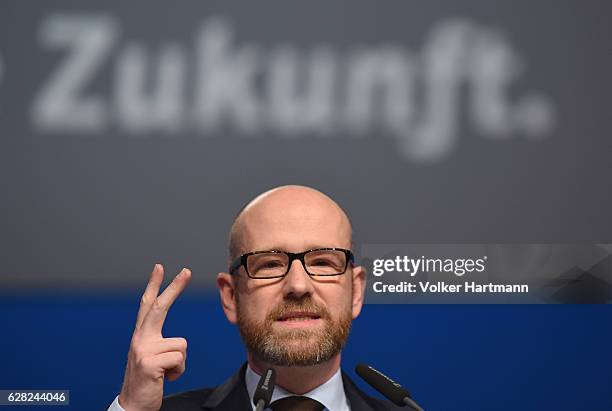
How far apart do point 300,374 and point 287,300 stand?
0.66 feet

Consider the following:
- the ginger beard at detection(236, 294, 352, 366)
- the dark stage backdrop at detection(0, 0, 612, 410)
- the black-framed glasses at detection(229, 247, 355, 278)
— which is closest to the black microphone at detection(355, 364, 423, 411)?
the ginger beard at detection(236, 294, 352, 366)

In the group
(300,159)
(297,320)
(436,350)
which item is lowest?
(436,350)

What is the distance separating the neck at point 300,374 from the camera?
2.15m

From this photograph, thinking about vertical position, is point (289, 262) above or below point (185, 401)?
above

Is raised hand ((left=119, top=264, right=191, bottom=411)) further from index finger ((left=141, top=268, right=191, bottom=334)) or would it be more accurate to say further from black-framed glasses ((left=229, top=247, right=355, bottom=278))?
black-framed glasses ((left=229, top=247, right=355, bottom=278))

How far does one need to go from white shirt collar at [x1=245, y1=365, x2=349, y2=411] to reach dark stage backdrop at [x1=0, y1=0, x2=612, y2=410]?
76 cm

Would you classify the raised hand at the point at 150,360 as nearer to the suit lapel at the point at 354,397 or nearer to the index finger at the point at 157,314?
the index finger at the point at 157,314

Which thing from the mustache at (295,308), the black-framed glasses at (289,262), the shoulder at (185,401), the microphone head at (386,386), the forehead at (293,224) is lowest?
the shoulder at (185,401)

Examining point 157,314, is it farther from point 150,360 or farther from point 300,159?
point 300,159

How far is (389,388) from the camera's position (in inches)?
75.1

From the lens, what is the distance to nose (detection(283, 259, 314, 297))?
206cm

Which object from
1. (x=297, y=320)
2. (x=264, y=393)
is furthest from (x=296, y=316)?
(x=264, y=393)

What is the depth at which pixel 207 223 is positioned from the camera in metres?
3.07

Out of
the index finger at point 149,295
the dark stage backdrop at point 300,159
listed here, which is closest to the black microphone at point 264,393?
the index finger at point 149,295
